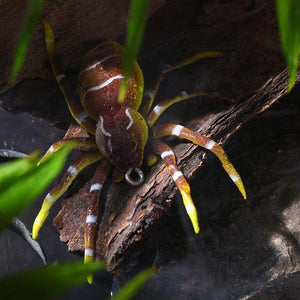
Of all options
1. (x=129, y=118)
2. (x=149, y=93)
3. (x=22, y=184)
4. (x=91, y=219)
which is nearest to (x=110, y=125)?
(x=129, y=118)

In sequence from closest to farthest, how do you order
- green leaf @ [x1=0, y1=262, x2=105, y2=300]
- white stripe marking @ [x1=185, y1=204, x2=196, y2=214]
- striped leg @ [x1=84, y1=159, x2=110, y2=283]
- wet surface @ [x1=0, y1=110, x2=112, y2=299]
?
green leaf @ [x1=0, y1=262, x2=105, y2=300], white stripe marking @ [x1=185, y1=204, x2=196, y2=214], striped leg @ [x1=84, y1=159, x2=110, y2=283], wet surface @ [x1=0, y1=110, x2=112, y2=299]

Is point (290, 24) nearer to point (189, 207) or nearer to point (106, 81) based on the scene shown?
point (189, 207)

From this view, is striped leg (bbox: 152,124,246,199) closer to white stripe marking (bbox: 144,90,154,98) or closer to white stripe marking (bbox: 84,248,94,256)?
white stripe marking (bbox: 144,90,154,98)

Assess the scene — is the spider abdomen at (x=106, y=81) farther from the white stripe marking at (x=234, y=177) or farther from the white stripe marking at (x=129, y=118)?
the white stripe marking at (x=234, y=177)

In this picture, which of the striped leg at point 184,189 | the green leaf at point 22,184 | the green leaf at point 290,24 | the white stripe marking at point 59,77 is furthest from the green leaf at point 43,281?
the white stripe marking at point 59,77

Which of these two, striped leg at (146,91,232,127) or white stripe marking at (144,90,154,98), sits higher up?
white stripe marking at (144,90,154,98)

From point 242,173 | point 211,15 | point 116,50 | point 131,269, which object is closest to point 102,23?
point 116,50

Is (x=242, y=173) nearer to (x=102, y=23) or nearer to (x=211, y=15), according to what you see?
(x=211, y=15)

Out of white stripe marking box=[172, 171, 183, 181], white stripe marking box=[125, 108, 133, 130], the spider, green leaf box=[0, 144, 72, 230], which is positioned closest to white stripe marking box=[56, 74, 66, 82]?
the spider

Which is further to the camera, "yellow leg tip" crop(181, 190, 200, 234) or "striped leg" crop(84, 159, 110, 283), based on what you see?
"striped leg" crop(84, 159, 110, 283)
